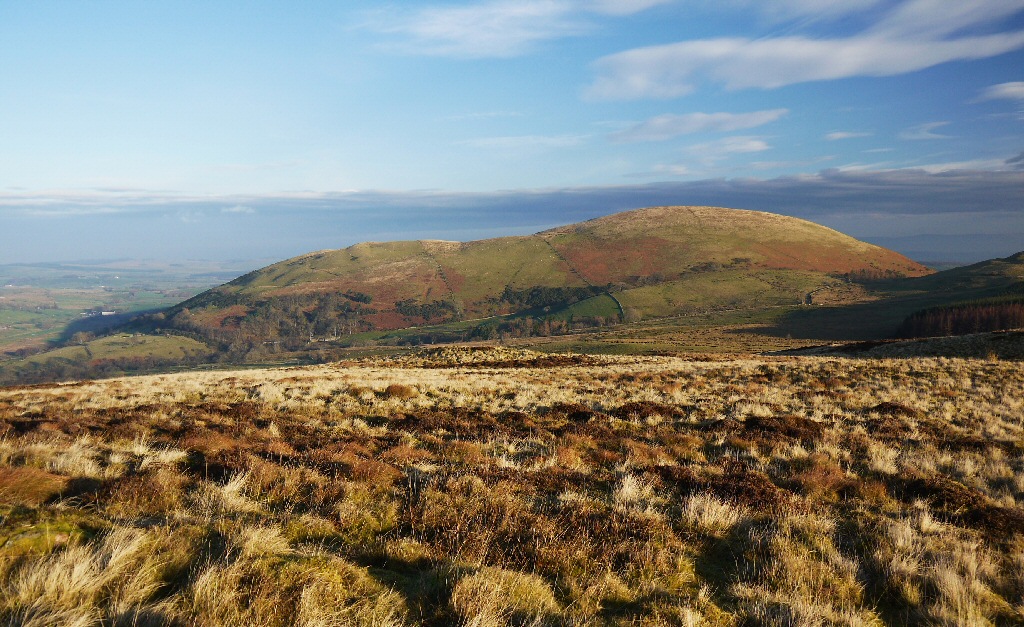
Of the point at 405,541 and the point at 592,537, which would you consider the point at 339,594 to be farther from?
the point at 592,537

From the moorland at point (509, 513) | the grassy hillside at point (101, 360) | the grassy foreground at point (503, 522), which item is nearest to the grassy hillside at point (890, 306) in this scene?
the moorland at point (509, 513)

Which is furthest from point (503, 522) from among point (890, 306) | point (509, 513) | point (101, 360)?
point (101, 360)

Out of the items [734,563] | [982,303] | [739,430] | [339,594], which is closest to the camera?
[339,594]

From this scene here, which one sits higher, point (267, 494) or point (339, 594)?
point (339, 594)

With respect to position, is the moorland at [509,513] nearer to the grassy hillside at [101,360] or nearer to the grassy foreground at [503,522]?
the grassy foreground at [503,522]

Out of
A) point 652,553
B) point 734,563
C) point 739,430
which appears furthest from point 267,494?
point 739,430

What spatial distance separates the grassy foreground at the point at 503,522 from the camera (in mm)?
4383

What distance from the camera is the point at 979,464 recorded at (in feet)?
34.9

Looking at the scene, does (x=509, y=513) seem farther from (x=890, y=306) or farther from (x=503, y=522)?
(x=890, y=306)

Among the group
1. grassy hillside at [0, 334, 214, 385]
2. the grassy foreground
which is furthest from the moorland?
grassy hillside at [0, 334, 214, 385]

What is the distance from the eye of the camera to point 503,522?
20.8ft

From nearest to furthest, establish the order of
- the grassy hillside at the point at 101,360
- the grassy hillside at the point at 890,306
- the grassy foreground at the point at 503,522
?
1. the grassy foreground at the point at 503,522
2. the grassy hillside at the point at 890,306
3. the grassy hillside at the point at 101,360

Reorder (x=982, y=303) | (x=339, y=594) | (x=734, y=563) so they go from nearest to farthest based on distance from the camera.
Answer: (x=339, y=594) → (x=734, y=563) → (x=982, y=303)

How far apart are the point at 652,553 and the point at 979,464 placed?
32.0ft
